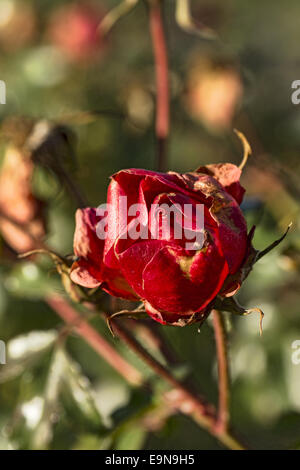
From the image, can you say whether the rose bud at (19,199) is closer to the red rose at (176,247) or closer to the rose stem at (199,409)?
the rose stem at (199,409)

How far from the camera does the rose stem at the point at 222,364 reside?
0.66 meters

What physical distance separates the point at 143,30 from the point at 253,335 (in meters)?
1.13

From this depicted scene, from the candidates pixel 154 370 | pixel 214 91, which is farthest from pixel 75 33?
pixel 154 370

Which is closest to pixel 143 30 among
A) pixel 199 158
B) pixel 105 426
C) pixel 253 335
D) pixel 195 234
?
pixel 199 158

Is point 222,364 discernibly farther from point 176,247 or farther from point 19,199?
point 19,199

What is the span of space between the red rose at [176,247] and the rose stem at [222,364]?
2.5 inches

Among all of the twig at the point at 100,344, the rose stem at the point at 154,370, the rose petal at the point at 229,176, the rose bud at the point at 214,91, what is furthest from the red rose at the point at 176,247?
the rose bud at the point at 214,91

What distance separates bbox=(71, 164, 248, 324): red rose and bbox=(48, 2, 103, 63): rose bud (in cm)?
104

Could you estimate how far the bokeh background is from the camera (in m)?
0.87

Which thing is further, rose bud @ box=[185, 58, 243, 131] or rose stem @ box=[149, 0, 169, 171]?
rose bud @ box=[185, 58, 243, 131]

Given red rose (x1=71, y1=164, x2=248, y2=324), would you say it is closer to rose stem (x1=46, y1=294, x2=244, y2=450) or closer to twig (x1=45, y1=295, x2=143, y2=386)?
rose stem (x1=46, y1=294, x2=244, y2=450)

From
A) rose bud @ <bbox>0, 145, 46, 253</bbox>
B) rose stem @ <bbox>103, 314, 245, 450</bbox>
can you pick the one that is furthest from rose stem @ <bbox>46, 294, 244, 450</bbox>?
rose bud @ <bbox>0, 145, 46, 253</bbox>

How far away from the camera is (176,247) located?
58 centimetres

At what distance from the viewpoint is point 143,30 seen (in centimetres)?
195
